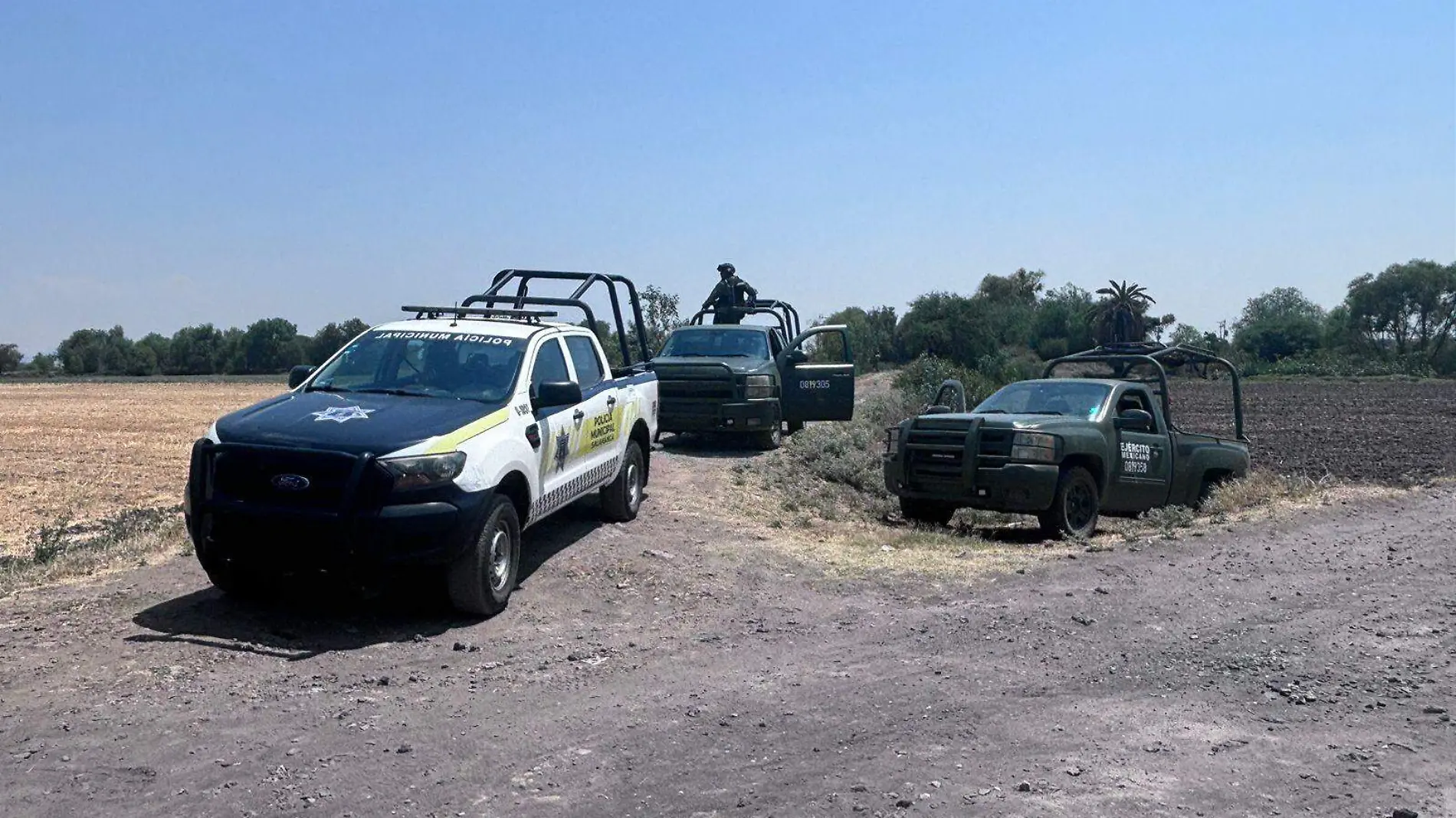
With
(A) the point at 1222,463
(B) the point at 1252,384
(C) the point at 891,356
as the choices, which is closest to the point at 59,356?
(C) the point at 891,356

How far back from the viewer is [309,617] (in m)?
7.57

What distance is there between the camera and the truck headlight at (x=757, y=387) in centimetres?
1630

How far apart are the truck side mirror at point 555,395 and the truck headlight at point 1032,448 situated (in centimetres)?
466

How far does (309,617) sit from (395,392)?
1.61 m

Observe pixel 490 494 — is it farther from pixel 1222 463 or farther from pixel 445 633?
pixel 1222 463

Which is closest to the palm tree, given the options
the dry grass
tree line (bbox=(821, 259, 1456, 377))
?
tree line (bbox=(821, 259, 1456, 377))

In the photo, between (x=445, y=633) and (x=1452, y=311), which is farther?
(x=1452, y=311)

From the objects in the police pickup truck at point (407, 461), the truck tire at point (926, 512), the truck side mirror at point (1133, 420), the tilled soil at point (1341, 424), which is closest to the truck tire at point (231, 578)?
the police pickup truck at point (407, 461)

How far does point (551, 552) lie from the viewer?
9398mm

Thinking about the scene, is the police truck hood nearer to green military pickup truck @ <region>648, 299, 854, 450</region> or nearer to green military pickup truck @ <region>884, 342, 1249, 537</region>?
green military pickup truck @ <region>884, 342, 1249, 537</region>

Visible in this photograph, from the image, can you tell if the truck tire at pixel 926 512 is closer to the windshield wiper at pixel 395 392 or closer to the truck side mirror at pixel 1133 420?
the truck side mirror at pixel 1133 420

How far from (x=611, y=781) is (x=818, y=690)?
153cm

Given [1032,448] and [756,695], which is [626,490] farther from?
[756,695]

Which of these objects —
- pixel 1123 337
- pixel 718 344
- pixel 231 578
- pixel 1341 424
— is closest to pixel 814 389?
pixel 718 344
